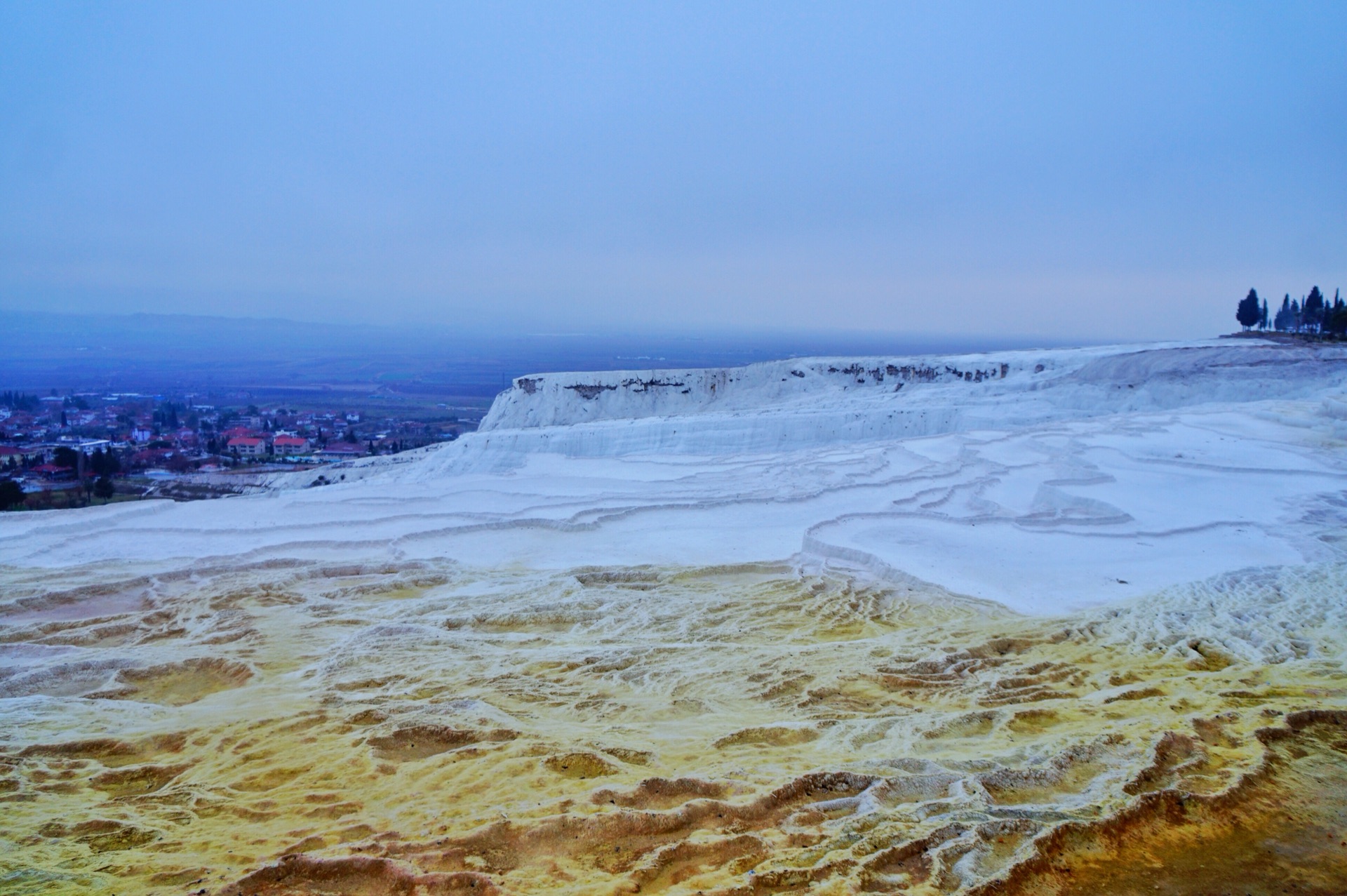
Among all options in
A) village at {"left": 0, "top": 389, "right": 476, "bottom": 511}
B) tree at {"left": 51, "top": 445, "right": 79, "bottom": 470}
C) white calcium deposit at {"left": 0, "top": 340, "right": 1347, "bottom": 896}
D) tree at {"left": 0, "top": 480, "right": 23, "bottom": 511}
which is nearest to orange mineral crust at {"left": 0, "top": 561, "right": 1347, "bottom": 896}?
white calcium deposit at {"left": 0, "top": 340, "right": 1347, "bottom": 896}

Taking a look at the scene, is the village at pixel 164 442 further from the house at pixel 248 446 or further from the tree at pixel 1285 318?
the tree at pixel 1285 318

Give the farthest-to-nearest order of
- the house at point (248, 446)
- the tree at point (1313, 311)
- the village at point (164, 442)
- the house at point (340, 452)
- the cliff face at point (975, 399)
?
the tree at point (1313, 311) → the house at point (248, 446) → the house at point (340, 452) → the cliff face at point (975, 399) → the village at point (164, 442)

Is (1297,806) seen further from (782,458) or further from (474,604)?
(782,458)

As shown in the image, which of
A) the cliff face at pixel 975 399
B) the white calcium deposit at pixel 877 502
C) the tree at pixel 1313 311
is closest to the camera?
the white calcium deposit at pixel 877 502

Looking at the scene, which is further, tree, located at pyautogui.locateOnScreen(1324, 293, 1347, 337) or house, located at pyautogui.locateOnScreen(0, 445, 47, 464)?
tree, located at pyautogui.locateOnScreen(1324, 293, 1347, 337)

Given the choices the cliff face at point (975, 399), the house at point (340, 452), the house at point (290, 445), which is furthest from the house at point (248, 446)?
the cliff face at point (975, 399)

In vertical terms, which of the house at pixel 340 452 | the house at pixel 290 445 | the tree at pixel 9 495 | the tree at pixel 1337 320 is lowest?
the house at pixel 340 452

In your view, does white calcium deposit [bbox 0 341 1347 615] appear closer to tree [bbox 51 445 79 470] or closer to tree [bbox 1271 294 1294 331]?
tree [bbox 51 445 79 470]
